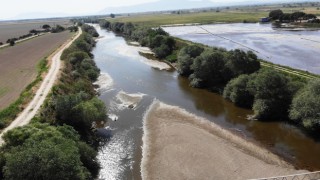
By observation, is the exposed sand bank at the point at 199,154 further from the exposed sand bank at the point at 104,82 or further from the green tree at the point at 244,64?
the exposed sand bank at the point at 104,82

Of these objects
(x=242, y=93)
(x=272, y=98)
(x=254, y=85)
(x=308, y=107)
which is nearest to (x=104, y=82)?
(x=242, y=93)

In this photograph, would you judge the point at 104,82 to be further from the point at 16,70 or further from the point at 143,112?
the point at 16,70

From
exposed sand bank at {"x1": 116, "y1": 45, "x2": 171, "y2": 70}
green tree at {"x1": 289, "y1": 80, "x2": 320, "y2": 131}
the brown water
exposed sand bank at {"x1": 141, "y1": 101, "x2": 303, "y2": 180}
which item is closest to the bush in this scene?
exposed sand bank at {"x1": 116, "y1": 45, "x2": 171, "y2": 70}

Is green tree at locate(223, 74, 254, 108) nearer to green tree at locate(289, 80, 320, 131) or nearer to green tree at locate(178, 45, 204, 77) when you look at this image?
green tree at locate(289, 80, 320, 131)

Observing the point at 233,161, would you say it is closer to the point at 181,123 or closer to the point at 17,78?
the point at 181,123

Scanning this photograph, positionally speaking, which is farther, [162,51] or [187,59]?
[162,51]
